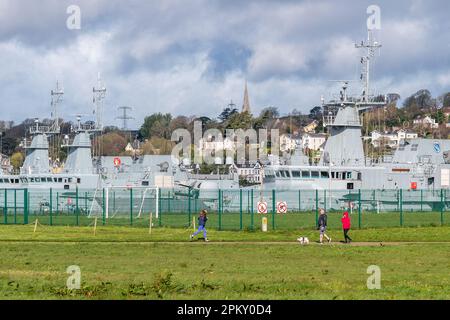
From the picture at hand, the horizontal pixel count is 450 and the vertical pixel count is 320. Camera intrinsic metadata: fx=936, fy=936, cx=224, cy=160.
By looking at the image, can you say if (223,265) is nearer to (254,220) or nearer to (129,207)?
(254,220)

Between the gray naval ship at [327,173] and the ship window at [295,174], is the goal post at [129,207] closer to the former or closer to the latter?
the gray naval ship at [327,173]

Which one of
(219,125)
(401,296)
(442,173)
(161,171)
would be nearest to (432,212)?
(442,173)

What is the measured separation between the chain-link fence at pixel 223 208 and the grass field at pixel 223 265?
10808 mm

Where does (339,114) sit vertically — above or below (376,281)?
above

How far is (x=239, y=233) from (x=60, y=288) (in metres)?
29.0

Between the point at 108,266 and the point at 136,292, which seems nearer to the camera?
the point at 136,292

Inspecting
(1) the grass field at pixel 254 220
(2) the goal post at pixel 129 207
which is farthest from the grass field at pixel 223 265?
(2) the goal post at pixel 129 207

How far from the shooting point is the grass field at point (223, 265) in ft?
74.5

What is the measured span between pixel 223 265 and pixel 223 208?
5030 centimetres

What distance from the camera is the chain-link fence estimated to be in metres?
63.6

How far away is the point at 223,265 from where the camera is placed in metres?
31.4

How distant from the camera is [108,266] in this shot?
3064 centimetres

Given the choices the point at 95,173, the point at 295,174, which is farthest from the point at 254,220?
the point at 95,173

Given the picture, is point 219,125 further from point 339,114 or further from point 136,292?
point 136,292
